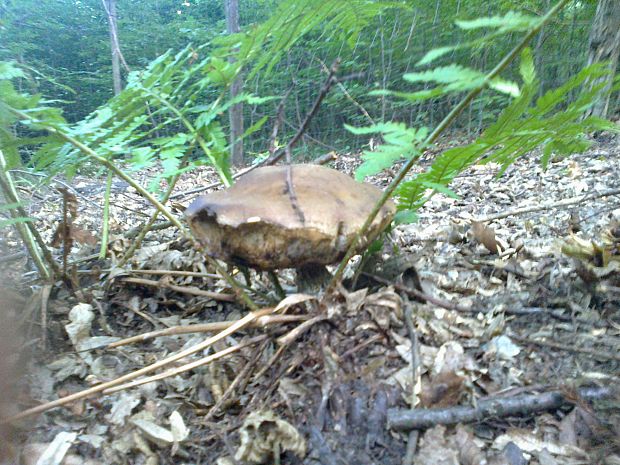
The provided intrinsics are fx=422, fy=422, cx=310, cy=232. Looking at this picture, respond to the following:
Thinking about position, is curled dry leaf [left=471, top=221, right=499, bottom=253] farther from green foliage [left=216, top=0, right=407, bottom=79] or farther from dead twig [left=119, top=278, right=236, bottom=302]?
dead twig [left=119, top=278, right=236, bottom=302]

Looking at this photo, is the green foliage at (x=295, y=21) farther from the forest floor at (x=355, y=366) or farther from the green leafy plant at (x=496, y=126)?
the forest floor at (x=355, y=366)

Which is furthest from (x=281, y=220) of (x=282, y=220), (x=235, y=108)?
(x=235, y=108)

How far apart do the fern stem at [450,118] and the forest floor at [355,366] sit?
174 millimetres

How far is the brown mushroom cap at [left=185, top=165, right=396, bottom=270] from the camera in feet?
3.49

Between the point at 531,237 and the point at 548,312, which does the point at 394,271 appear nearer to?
the point at 548,312

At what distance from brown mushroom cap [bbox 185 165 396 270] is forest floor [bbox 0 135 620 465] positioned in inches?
6.6

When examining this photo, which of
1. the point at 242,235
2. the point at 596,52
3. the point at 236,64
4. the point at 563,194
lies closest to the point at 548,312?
the point at 242,235

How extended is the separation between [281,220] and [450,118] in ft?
1.53

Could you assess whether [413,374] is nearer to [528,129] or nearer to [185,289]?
[528,129]

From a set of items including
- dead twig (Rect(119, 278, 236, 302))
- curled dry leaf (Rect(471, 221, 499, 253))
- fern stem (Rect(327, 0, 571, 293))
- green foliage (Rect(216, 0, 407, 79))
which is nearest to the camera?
fern stem (Rect(327, 0, 571, 293))

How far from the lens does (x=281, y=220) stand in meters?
1.05

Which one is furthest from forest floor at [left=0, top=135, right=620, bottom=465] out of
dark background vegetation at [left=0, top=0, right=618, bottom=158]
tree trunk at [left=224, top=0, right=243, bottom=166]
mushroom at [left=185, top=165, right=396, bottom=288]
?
tree trunk at [left=224, top=0, right=243, bottom=166]

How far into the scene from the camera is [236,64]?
1502 millimetres

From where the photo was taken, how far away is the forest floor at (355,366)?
3.01 feet
